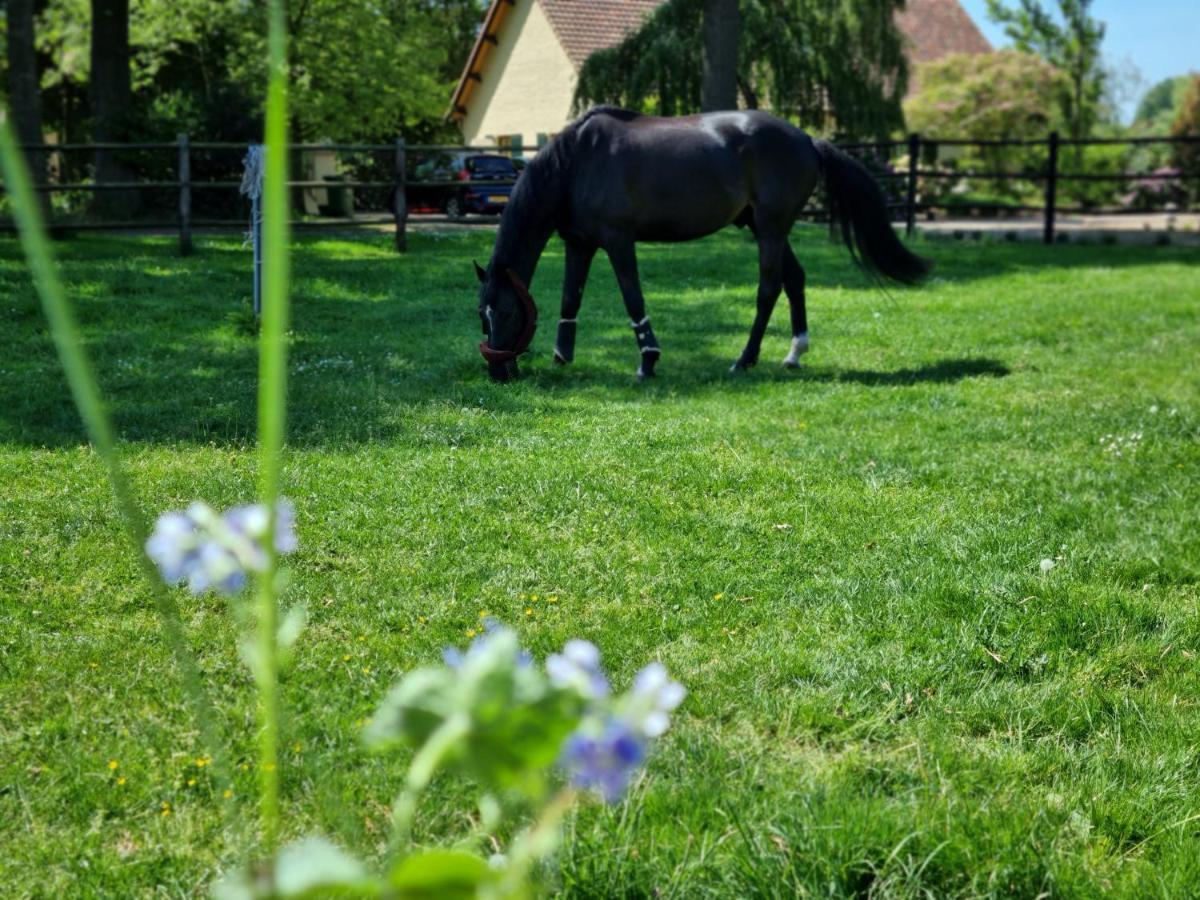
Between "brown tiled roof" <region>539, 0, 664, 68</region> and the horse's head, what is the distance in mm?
30090

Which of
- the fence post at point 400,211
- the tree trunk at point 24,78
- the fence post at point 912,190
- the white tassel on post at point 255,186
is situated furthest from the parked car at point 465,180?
the white tassel on post at point 255,186

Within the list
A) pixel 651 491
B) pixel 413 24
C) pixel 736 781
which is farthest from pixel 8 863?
pixel 413 24

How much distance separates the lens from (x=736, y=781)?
2939 mm

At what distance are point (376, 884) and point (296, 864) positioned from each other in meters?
0.09

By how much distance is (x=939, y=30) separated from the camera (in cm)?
4559

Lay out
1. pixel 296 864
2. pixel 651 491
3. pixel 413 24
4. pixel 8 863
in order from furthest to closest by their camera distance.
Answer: pixel 413 24, pixel 651 491, pixel 8 863, pixel 296 864

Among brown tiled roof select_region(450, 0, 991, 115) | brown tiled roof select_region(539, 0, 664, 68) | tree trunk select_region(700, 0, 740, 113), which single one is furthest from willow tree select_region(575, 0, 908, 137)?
brown tiled roof select_region(539, 0, 664, 68)

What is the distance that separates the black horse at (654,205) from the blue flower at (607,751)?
7.50m

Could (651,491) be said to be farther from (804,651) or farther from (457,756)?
(457,756)

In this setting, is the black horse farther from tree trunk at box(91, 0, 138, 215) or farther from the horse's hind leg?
tree trunk at box(91, 0, 138, 215)

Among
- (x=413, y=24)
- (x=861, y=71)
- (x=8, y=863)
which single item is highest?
(x=413, y=24)

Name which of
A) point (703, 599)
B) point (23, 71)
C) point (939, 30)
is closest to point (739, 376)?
point (703, 599)

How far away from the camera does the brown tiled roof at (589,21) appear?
37312 mm

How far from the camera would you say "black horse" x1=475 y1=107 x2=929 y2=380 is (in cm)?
846
